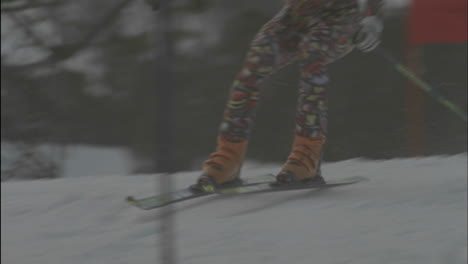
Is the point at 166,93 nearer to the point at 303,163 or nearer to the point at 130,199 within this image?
the point at 130,199

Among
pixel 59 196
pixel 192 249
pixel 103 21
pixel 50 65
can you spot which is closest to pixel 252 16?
pixel 103 21

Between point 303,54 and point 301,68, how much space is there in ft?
0.18

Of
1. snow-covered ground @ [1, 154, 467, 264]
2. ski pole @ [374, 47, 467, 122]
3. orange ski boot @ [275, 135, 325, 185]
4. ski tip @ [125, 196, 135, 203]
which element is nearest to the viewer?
snow-covered ground @ [1, 154, 467, 264]

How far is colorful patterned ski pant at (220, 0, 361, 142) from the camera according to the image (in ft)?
8.54

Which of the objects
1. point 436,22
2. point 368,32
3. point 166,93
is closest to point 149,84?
point 436,22

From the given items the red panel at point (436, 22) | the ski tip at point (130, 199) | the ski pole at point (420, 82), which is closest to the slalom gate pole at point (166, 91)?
the ski tip at point (130, 199)

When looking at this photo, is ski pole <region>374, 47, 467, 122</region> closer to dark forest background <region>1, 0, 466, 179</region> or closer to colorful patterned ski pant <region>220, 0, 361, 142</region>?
colorful patterned ski pant <region>220, 0, 361, 142</region>

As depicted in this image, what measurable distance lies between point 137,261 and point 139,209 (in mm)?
547

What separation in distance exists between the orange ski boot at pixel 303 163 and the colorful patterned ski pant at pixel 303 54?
0.04 metres

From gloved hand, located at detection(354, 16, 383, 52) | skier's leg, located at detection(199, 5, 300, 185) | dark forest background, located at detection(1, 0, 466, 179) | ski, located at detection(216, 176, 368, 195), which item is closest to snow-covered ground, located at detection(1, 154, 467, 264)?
ski, located at detection(216, 176, 368, 195)

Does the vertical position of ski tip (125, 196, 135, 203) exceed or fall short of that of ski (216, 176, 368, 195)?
it exceeds it

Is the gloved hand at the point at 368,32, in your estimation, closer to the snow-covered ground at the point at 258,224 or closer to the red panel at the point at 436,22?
the snow-covered ground at the point at 258,224

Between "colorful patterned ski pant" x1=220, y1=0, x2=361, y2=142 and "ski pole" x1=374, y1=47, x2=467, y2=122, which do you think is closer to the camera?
"colorful patterned ski pant" x1=220, y1=0, x2=361, y2=142

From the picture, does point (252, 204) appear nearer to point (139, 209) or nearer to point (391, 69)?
point (139, 209)
